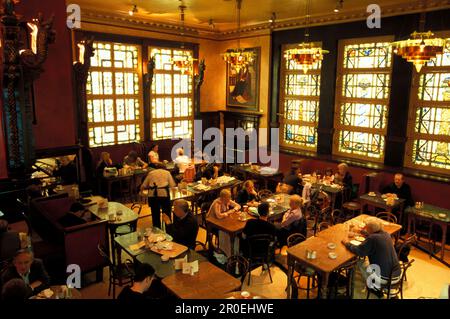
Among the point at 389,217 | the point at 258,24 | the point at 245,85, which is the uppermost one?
the point at 258,24

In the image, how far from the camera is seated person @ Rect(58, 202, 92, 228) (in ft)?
20.9

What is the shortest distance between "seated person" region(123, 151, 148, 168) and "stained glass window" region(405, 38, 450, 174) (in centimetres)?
753

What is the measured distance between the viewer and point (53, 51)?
903 centimetres

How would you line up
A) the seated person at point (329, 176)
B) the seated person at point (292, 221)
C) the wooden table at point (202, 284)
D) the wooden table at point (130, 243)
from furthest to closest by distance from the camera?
the seated person at point (329, 176), the seated person at point (292, 221), the wooden table at point (130, 243), the wooden table at point (202, 284)

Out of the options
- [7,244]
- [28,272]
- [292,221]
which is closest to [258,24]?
[292,221]

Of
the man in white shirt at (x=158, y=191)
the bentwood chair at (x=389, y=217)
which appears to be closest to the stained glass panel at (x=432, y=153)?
the bentwood chair at (x=389, y=217)

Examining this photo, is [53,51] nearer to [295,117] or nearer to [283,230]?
[283,230]

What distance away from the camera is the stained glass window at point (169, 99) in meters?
13.3

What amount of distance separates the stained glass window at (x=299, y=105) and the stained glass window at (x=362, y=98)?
888 mm

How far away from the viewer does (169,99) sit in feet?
45.2

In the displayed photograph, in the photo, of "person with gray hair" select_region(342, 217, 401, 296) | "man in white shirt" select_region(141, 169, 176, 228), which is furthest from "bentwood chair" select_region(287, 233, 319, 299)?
"man in white shirt" select_region(141, 169, 176, 228)

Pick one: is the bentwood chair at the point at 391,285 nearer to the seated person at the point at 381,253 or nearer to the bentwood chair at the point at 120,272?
the seated person at the point at 381,253

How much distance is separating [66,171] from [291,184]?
576 centimetres

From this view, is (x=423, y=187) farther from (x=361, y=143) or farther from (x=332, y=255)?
(x=332, y=255)
